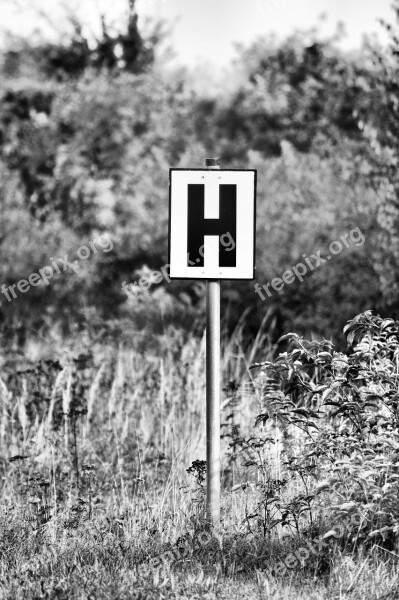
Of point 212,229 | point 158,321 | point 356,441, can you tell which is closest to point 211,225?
point 212,229

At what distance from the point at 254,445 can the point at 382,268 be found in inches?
187

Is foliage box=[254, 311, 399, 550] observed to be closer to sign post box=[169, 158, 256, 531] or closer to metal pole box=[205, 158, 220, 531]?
metal pole box=[205, 158, 220, 531]

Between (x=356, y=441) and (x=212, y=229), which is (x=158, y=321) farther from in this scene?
(x=356, y=441)

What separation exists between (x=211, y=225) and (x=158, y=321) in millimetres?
6824

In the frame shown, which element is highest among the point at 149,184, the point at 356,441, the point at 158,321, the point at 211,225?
the point at 149,184

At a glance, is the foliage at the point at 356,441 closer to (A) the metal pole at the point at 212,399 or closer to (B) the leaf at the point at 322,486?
(B) the leaf at the point at 322,486

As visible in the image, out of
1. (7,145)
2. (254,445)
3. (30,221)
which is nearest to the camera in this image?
(254,445)

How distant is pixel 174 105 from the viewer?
61.4 ft

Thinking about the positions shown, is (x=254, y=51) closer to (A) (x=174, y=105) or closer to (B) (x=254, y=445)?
(A) (x=174, y=105)

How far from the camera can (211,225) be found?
4.28 meters

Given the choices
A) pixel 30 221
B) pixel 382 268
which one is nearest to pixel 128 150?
pixel 30 221

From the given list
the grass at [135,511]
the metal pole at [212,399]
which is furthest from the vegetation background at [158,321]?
the metal pole at [212,399]

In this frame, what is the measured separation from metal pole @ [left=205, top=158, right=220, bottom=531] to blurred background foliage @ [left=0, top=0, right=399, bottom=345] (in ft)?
14.8

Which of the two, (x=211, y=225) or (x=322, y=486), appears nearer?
(x=322, y=486)
